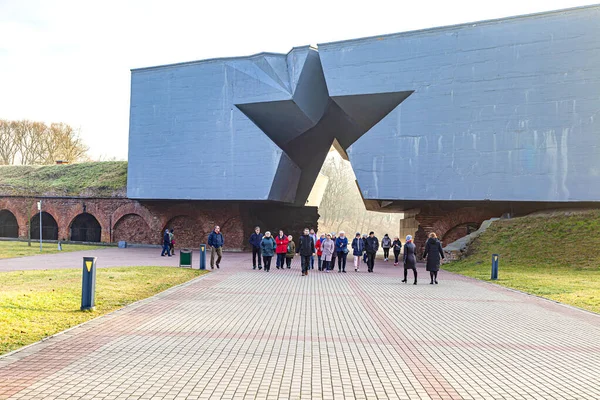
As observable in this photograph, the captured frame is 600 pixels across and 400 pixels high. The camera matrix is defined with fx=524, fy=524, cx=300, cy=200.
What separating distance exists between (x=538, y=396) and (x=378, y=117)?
2477 cm

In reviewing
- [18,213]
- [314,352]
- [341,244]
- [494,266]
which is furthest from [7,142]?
[314,352]

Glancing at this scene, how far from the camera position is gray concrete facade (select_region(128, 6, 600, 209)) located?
24.0 metres

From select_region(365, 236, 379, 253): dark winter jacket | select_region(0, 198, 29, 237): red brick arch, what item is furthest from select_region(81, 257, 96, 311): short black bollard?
select_region(0, 198, 29, 237): red brick arch

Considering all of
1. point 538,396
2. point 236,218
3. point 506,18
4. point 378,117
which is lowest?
point 538,396

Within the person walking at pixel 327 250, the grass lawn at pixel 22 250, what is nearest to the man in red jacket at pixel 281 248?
the person walking at pixel 327 250

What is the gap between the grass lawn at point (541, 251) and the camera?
1811 centimetres

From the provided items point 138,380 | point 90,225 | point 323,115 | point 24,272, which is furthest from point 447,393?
point 90,225

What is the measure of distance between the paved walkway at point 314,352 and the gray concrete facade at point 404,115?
1444 centimetres

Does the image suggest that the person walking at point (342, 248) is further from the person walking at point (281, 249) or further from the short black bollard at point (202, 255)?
the short black bollard at point (202, 255)

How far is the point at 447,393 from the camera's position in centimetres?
539

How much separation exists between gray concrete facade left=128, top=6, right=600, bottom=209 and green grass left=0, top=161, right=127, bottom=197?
499 centimetres

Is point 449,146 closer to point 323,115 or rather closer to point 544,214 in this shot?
point 544,214

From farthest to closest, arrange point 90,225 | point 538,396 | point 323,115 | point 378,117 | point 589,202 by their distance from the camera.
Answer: point 90,225
point 323,115
point 378,117
point 589,202
point 538,396

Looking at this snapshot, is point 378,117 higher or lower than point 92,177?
higher
